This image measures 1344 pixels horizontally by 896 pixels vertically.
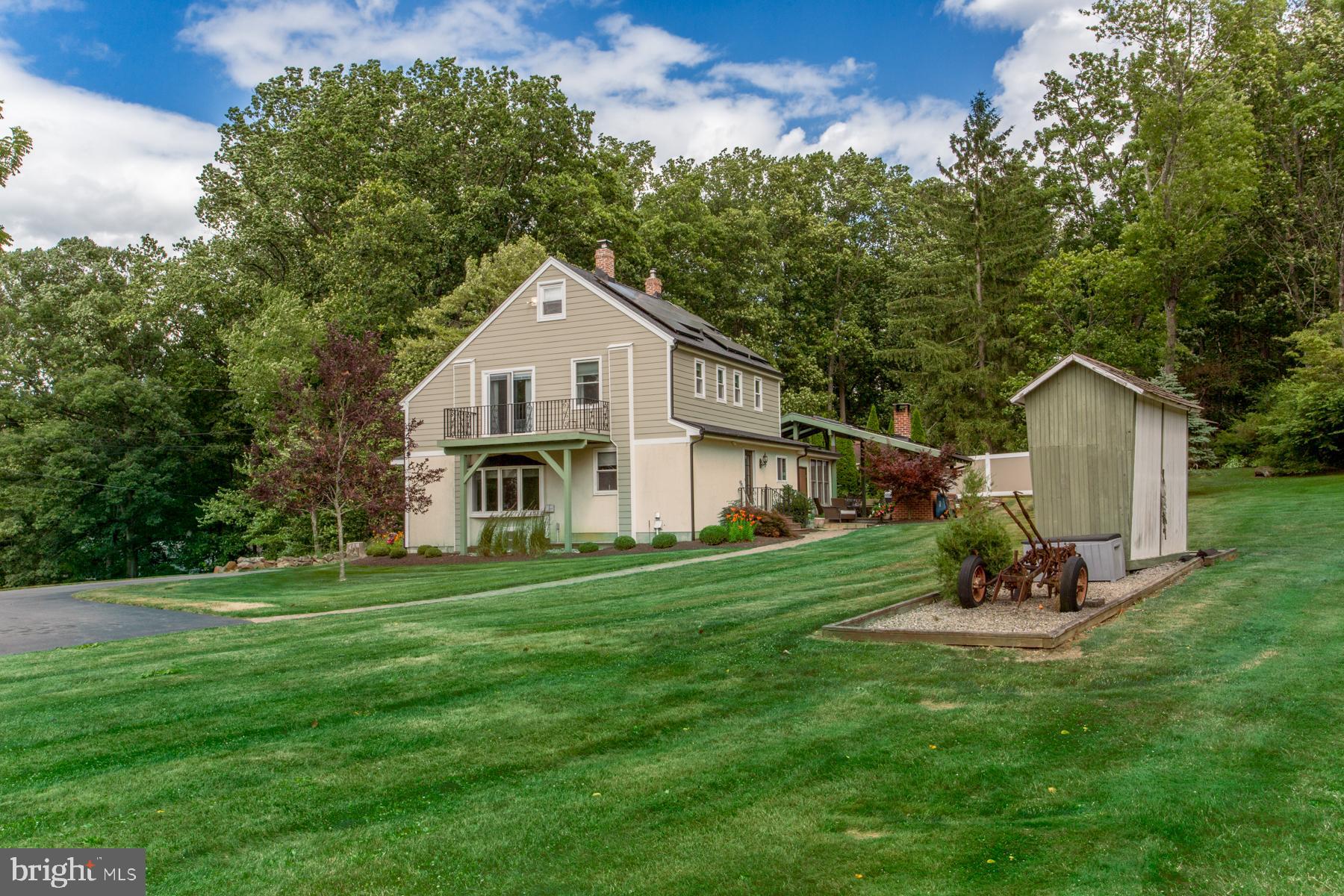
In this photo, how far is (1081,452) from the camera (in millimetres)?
13430

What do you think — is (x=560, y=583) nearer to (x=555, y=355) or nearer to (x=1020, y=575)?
(x=1020, y=575)

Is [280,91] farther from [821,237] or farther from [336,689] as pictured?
[336,689]

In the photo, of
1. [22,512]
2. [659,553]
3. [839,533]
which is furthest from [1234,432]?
[22,512]

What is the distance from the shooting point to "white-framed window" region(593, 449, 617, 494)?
26547mm

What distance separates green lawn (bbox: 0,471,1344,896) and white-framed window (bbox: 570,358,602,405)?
1658cm

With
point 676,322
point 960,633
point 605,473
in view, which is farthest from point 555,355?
point 960,633

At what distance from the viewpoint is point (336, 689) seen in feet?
26.6

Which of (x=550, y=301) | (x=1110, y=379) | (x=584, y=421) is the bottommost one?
(x=1110, y=379)

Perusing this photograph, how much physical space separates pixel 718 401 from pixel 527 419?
5.63 meters

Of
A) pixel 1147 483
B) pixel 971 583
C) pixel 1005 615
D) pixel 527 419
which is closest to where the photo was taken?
pixel 1005 615

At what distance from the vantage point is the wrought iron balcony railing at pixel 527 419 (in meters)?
26.4

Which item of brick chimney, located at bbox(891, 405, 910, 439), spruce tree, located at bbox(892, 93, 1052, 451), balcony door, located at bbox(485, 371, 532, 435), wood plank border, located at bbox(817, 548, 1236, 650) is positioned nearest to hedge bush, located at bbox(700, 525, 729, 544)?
balcony door, located at bbox(485, 371, 532, 435)

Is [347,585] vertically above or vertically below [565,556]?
below

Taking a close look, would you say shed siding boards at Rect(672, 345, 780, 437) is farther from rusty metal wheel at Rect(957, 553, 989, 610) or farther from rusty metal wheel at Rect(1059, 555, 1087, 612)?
rusty metal wheel at Rect(1059, 555, 1087, 612)
